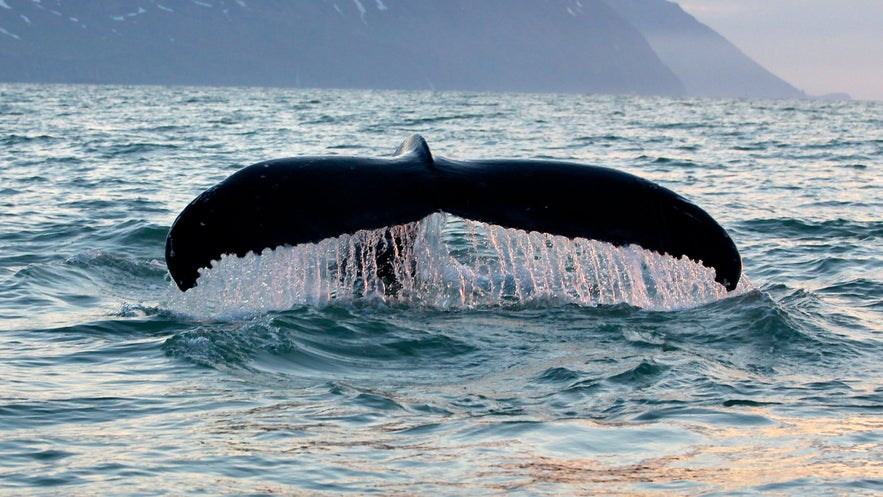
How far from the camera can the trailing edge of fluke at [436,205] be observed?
4883 millimetres

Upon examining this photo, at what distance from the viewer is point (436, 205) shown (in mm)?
5102

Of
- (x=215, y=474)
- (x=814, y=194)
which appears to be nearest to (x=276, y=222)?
(x=215, y=474)

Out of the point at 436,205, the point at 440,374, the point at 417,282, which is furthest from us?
the point at 417,282

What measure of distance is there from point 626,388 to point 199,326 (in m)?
2.35

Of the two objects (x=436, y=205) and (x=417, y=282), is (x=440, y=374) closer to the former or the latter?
(x=436, y=205)

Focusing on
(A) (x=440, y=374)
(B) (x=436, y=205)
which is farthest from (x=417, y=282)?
(B) (x=436, y=205)

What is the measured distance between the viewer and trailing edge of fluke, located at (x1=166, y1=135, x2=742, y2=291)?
488cm

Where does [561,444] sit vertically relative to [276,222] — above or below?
below

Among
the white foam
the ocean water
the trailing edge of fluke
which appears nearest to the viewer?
the ocean water

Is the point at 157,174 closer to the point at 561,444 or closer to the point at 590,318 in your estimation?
the point at 590,318

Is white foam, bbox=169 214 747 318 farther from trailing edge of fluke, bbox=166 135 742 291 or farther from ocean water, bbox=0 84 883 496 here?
trailing edge of fluke, bbox=166 135 742 291

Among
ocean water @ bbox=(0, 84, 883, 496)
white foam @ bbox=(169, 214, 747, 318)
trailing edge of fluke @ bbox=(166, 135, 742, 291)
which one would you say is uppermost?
trailing edge of fluke @ bbox=(166, 135, 742, 291)

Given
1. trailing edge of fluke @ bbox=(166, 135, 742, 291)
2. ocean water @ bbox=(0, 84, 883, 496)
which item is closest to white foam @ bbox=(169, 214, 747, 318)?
ocean water @ bbox=(0, 84, 883, 496)

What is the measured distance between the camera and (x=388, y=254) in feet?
22.6
